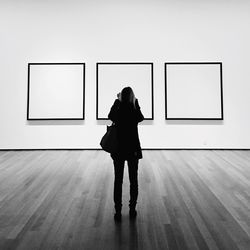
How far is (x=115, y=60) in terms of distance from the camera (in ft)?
24.9

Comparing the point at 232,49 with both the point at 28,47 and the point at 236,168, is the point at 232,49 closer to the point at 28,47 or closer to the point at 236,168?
the point at 236,168

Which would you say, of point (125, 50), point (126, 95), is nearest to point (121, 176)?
point (126, 95)

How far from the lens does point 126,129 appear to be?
9.33ft

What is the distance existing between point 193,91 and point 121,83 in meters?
1.97

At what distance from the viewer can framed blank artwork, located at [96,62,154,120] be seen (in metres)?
7.54

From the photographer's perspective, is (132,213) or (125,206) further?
(125,206)

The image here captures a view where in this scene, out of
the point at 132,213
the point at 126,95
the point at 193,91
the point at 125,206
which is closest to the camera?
the point at 126,95

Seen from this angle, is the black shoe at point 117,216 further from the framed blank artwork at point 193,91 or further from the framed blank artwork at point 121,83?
the framed blank artwork at point 193,91

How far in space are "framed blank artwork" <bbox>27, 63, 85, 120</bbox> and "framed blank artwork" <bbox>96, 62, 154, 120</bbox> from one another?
49 centimetres

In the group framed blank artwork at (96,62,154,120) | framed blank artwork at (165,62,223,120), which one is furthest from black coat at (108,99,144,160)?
framed blank artwork at (165,62,223,120)

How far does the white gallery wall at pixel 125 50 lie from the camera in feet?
24.8

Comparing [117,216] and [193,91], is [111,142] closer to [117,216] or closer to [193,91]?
[117,216]

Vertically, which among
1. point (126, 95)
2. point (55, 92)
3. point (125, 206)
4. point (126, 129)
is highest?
point (55, 92)

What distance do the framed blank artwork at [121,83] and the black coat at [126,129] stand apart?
15.4ft
